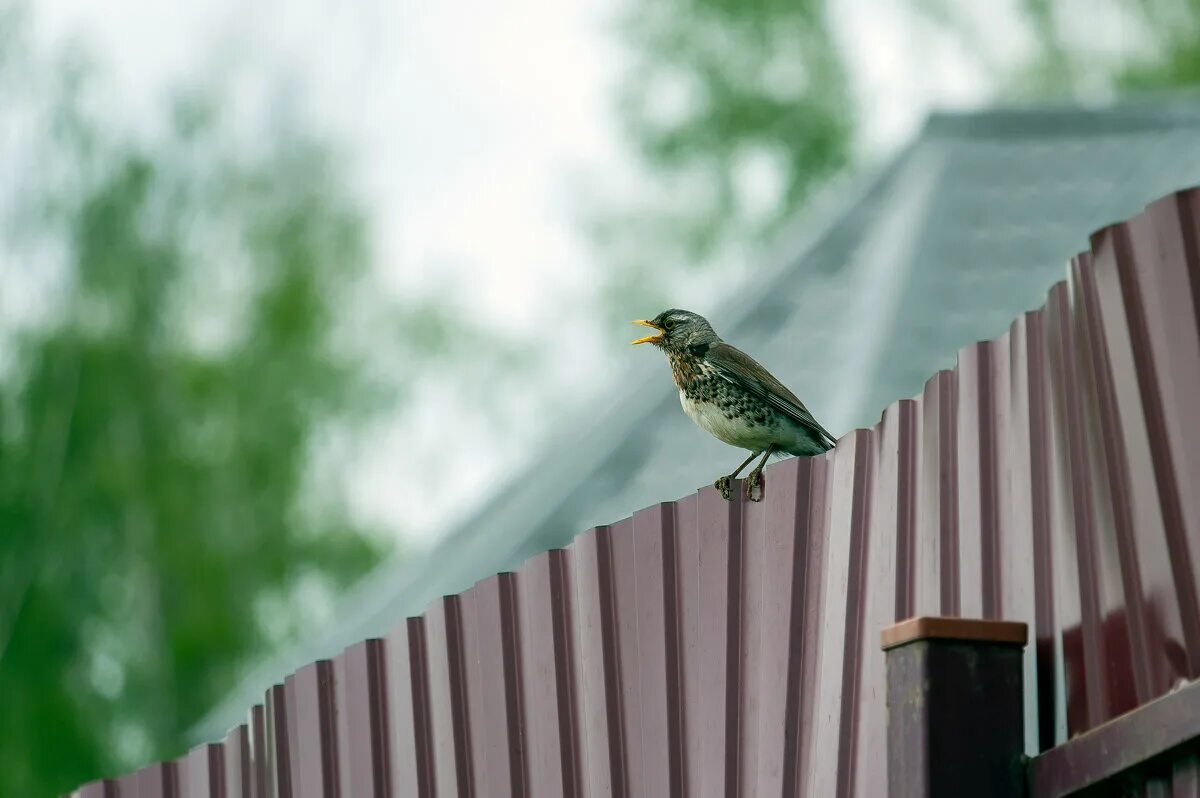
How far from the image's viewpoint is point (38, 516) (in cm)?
2070

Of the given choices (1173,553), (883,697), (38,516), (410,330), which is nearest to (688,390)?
(883,697)

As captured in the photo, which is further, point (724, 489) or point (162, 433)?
point (162, 433)

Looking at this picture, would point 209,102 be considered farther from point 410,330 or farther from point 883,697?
point 883,697

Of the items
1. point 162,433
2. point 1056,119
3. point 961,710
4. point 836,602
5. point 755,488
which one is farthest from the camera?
point 162,433

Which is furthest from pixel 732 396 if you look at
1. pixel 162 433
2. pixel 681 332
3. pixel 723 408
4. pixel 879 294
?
pixel 162 433

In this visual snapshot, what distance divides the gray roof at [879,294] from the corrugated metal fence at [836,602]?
8.31ft

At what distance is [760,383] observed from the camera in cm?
551

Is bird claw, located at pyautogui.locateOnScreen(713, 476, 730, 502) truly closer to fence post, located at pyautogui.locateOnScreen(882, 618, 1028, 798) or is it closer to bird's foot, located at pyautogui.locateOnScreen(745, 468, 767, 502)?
bird's foot, located at pyautogui.locateOnScreen(745, 468, 767, 502)

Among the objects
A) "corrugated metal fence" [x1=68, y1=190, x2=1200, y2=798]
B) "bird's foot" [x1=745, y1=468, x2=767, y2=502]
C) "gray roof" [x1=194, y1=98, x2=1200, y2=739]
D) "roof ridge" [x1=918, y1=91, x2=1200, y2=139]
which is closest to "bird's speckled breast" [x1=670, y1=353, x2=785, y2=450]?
"gray roof" [x1=194, y1=98, x2=1200, y2=739]

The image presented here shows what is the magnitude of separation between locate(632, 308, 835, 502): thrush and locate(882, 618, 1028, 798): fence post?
2.30 metres

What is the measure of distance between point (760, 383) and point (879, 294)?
5.26ft

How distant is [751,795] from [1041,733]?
71 centimetres

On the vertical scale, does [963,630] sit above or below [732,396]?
below

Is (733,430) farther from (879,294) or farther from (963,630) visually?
(963,630)
